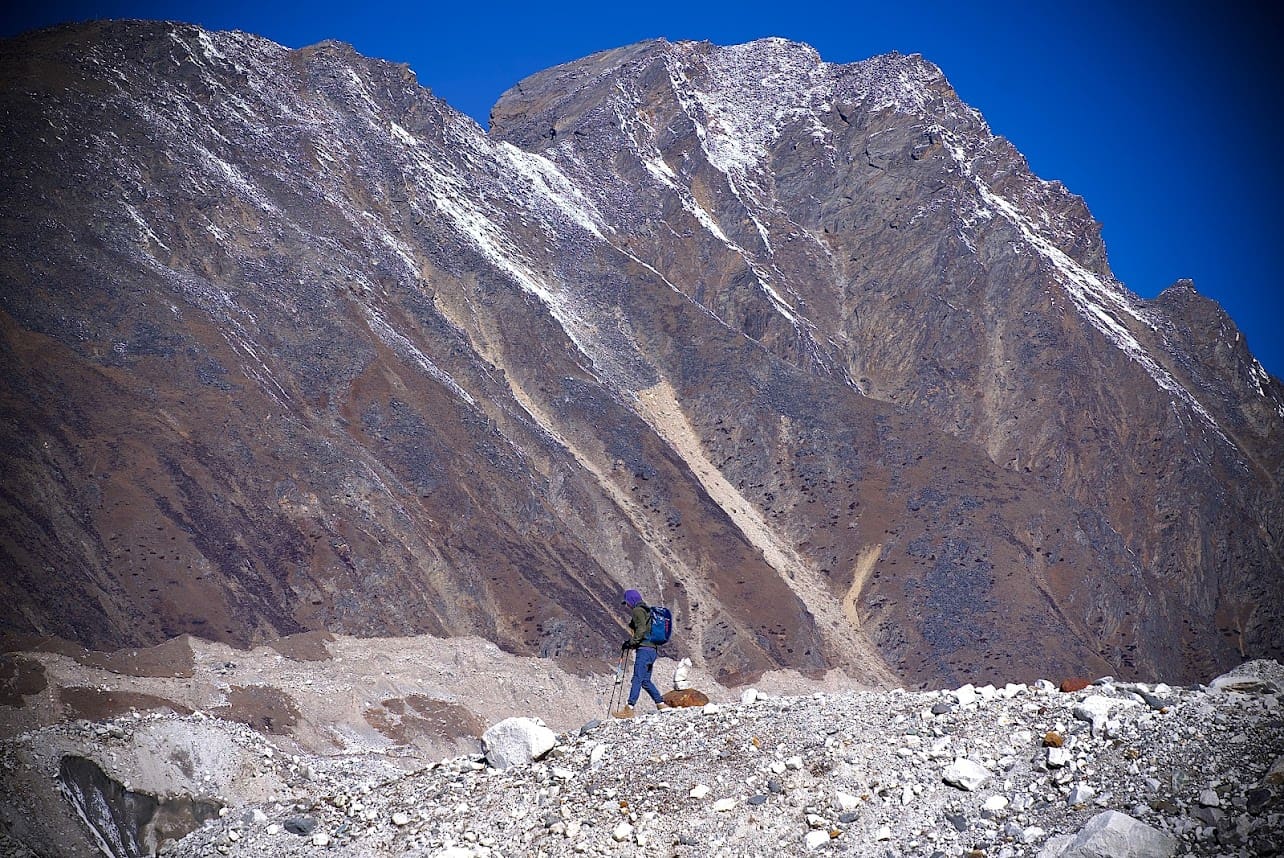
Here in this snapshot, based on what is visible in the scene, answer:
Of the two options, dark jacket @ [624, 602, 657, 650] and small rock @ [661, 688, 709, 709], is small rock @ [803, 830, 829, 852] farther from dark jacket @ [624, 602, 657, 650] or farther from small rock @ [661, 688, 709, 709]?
dark jacket @ [624, 602, 657, 650]

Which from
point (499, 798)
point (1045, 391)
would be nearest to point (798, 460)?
point (1045, 391)

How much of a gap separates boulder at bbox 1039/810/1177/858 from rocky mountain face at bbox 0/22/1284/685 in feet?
90.6

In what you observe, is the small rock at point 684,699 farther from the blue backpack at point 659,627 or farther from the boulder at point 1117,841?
the boulder at point 1117,841

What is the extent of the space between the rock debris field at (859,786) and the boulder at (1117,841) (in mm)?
16

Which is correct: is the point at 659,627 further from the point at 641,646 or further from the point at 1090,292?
the point at 1090,292

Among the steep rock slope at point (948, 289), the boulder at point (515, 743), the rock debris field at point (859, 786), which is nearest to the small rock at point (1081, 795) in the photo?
the rock debris field at point (859, 786)

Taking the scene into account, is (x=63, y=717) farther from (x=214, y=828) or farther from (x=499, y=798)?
(x=499, y=798)

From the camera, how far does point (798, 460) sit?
60.8 meters

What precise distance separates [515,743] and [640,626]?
3.32 meters

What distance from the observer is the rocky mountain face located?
3844 centimetres

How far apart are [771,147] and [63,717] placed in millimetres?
75029

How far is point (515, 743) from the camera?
12.8 metres

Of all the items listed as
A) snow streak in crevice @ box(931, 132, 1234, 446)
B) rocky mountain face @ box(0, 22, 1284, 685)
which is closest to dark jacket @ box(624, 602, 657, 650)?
rocky mountain face @ box(0, 22, 1284, 685)

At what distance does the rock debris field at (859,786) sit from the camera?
9.46 meters
